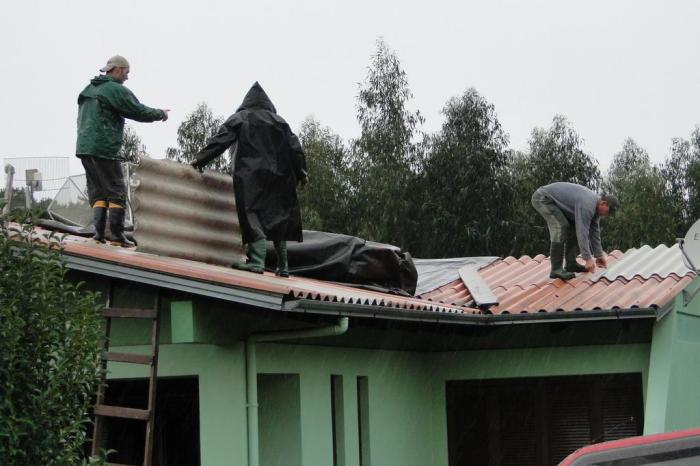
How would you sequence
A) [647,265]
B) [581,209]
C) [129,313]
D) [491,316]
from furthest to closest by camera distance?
[647,265]
[581,209]
[491,316]
[129,313]

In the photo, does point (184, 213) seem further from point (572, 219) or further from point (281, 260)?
point (572, 219)

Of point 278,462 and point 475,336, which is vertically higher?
point 475,336

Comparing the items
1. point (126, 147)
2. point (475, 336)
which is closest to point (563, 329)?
point (475, 336)

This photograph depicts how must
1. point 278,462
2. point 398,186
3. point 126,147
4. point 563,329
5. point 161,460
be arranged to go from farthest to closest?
point 126,147 < point 398,186 < point 563,329 < point 161,460 < point 278,462

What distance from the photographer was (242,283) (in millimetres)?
8328

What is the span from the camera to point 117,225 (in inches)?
418

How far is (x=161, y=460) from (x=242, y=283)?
3.62 metres

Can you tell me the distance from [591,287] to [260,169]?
176 inches

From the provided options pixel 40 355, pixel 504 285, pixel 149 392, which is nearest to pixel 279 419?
pixel 149 392

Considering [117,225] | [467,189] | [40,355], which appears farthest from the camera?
[467,189]

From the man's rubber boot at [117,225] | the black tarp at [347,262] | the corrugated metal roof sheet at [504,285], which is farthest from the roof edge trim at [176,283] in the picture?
the black tarp at [347,262]

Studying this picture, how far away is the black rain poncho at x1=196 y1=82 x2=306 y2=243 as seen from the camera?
34.0 feet

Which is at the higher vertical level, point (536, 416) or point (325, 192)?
point (325, 192)

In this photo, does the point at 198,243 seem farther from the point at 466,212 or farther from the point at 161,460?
the point at 466,212
